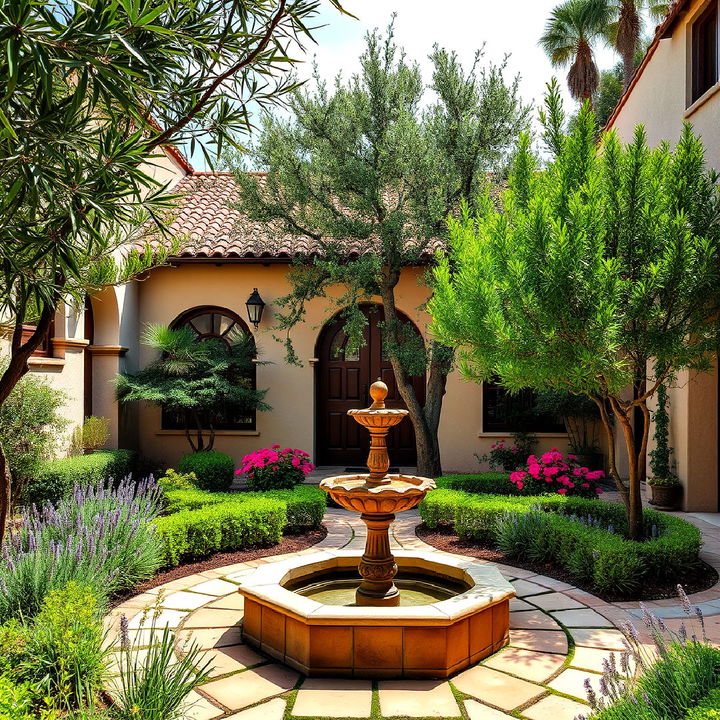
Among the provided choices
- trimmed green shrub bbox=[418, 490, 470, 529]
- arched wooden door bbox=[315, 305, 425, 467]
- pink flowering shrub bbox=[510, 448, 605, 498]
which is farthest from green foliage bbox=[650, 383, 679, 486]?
arched wooden door bbox=[315, 305, 425, 467]

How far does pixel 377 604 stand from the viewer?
4.42 meters

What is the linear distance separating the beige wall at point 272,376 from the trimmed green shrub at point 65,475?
2.60 meters

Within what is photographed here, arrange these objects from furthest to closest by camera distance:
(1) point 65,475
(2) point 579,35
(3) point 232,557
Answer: (2) point 579,35 < (1) point 65,475 < (3) point 232,557

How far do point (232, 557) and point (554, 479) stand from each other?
421 cm

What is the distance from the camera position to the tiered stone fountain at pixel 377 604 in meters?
3.76

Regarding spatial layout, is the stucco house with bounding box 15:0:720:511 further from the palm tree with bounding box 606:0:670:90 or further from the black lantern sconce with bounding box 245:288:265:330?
the palm tree with bounding box 606:0:670:90

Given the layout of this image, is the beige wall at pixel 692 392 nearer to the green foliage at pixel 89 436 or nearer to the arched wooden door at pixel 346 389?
the arched wooden door at pixel 346 389

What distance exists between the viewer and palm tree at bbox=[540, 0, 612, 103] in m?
21.3

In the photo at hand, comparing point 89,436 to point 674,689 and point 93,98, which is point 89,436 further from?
point 674,689

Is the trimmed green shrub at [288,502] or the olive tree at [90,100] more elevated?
the olive tree at [90,100]

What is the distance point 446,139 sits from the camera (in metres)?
9.21

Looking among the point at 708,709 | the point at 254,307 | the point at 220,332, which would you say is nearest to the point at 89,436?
the point at 220,332

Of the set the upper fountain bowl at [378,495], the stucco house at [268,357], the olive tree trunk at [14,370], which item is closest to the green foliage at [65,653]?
the olive tree trunk at [14,370]

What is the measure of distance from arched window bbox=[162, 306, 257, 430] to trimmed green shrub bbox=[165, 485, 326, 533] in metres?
4.34
